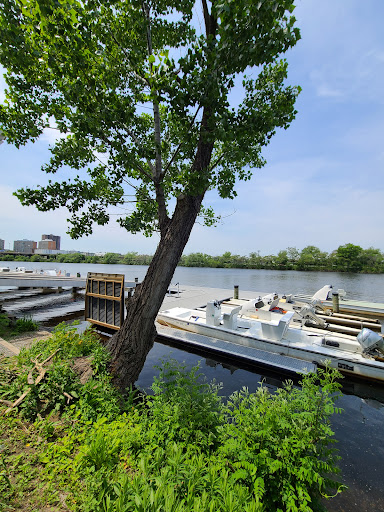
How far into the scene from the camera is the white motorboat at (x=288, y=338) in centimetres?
591

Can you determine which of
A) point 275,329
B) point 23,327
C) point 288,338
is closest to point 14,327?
point 23,327

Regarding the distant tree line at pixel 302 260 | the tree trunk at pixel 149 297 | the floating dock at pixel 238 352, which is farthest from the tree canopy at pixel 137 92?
the distant tree line at pixel 302 260

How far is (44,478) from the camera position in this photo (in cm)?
185

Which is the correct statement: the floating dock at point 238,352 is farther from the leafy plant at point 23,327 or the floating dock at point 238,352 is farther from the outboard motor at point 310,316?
the leafy plant at point 23,327

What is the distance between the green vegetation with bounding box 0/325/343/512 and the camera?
1539 millimetres

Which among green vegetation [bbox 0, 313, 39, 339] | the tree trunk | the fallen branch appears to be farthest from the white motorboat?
the fallen branch

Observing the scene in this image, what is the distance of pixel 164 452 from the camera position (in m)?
2.00

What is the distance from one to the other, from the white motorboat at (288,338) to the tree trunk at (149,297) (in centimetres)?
449

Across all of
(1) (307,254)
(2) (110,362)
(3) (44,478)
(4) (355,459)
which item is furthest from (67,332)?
(1) (307,254)

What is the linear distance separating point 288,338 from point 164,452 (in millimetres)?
6127

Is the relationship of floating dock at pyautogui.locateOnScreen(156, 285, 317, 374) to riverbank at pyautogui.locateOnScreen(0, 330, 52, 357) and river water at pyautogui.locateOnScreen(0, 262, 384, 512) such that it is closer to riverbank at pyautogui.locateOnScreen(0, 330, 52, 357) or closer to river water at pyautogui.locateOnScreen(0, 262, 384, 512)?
river water at pyautogui.locateOnScreen(0, 262, 384, 512)

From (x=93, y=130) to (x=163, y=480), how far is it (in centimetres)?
366

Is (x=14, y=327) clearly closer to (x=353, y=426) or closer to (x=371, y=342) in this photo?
(x=353, y=426)

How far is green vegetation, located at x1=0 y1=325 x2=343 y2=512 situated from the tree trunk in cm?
47
